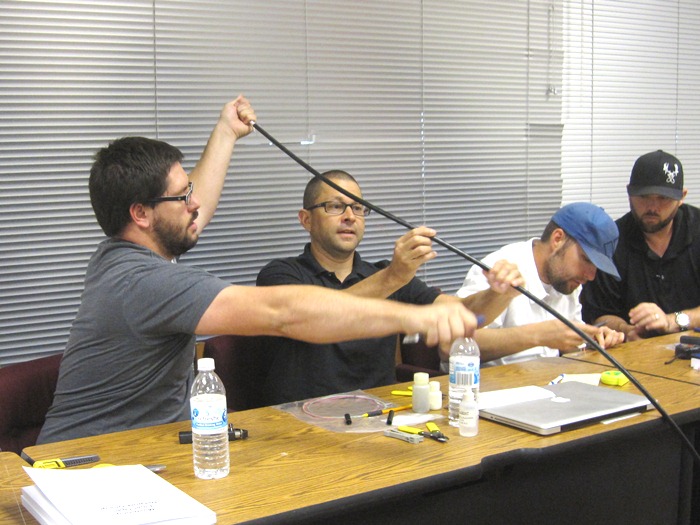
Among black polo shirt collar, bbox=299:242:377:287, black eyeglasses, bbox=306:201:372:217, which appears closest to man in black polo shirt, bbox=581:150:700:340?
black polo shirt collar, bbox=299:242:377:287

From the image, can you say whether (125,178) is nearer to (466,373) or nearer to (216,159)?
(216,159)

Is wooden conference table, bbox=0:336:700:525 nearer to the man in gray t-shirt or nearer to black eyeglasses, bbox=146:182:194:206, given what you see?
the man in gray t-shirt

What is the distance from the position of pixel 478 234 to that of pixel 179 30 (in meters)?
1.74

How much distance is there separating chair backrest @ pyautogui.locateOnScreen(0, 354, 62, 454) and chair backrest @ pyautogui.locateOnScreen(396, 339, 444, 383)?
1.26 metres

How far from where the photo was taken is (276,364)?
2582 millimetres

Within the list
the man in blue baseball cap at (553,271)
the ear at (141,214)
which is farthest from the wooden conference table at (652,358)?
the ear at (141,214)

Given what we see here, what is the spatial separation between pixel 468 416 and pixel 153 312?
0.77 m

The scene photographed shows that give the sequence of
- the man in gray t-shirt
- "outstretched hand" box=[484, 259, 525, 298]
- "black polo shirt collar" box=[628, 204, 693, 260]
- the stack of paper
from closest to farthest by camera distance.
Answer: the stack of paper, the man in gray t-shirt, "outstretched hand" box=[484, 259, 525, 298], "black polo shirt collar" box=[628, 204, 693, 260]

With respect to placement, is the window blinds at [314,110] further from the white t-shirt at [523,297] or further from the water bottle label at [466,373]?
the water bottle label at [466,373]

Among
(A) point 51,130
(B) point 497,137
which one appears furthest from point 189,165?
(B) point 497,137

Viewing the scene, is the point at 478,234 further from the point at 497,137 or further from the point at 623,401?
the point at 623,401

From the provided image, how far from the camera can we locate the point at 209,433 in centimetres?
150

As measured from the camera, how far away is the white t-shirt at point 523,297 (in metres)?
2.79

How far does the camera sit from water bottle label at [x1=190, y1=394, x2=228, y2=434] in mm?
1489
